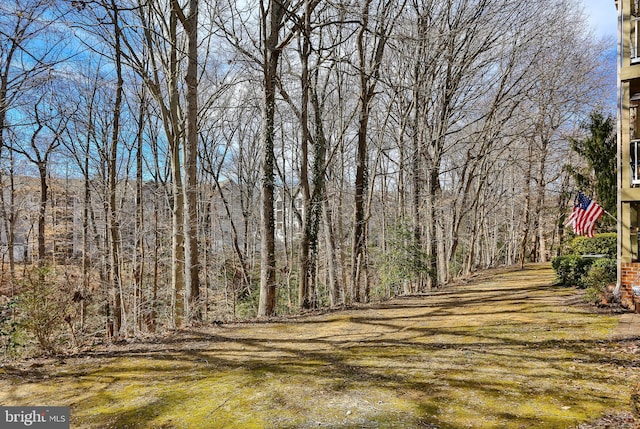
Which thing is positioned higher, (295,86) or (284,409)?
(295,86)

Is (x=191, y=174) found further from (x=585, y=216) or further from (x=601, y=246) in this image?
(x=601, y=246)

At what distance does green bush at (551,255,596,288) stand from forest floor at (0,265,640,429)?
2.94 metres

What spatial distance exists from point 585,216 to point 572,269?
2256mm

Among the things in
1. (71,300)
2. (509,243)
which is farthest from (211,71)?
(509,243)

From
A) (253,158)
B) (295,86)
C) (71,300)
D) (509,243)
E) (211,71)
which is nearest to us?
(71,300)

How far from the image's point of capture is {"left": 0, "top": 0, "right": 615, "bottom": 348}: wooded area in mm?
8047

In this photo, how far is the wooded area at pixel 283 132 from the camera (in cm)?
805

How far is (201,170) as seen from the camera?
18172mm

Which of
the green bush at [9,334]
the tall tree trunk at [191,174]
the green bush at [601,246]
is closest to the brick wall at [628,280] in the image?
the green bush at [601,246]

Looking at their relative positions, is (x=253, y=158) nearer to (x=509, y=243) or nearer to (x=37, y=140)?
(x=37, y=140)

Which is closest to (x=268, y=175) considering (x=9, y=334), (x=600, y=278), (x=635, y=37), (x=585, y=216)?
(x=9, y=334)

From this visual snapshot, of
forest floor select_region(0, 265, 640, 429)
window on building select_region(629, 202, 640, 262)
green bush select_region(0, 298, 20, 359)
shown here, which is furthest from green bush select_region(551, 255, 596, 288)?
green bush select_region(0, 298, 20, 359)

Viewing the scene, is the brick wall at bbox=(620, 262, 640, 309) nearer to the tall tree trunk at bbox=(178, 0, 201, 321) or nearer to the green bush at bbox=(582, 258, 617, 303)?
the green bush at bbox=(582, 258, 617, 303)

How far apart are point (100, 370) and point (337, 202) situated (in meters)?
10.4
